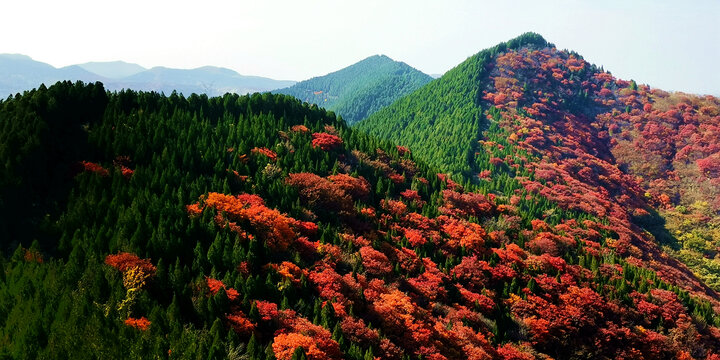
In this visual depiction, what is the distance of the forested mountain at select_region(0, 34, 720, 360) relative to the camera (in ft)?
90.9

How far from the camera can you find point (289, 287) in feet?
113

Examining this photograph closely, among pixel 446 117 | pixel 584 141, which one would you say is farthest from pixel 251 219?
pixel 584 141

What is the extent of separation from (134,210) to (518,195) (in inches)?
3034

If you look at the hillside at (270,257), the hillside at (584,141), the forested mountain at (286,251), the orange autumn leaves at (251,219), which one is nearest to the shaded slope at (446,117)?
the hillside at (584,141)

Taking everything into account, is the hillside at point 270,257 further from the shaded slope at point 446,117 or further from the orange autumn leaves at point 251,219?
the shaded slope at point 446,117

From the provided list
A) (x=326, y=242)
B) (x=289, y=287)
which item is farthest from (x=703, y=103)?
(x=289, y=287)

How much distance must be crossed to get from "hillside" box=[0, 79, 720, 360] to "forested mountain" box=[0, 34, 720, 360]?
197mm

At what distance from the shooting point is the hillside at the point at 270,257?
27.4 meters

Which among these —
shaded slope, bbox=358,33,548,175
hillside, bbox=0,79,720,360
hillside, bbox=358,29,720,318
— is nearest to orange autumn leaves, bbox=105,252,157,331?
hillside, bbox=0,79,720,360

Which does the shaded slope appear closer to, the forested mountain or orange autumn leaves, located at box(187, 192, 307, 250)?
the forested mountain

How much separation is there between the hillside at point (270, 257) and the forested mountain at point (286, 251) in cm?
20

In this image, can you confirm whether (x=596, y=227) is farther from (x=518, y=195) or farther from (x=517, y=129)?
(x=517, y=129)

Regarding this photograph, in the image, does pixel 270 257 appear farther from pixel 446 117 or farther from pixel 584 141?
pixel 584 141

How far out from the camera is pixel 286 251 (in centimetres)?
4103
